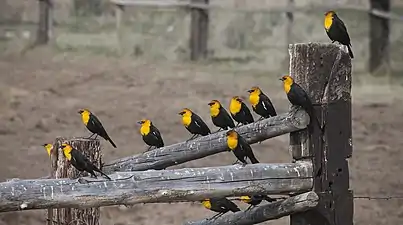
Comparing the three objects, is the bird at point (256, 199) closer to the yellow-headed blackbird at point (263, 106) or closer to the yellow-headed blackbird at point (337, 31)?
the yellow-headed blackbird at point (263, 106)

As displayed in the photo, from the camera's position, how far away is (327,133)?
358cm

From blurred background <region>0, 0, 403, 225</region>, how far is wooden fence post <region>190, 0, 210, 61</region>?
0.06 ft

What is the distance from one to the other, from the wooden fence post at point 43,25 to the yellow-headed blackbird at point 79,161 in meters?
7.67

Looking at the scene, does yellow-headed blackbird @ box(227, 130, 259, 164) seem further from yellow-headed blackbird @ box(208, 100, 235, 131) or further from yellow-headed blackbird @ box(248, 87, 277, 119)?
yellow-headed blackbird @ box(208, 100, 235, 131)

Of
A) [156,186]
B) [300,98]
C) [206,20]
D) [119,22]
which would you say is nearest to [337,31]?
[300,98]

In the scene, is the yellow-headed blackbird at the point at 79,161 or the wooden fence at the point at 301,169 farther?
the wooden fence at the point at 301,169

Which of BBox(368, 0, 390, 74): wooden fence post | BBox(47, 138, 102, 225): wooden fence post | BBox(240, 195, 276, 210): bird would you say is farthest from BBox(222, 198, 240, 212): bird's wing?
BBox(368, 0, 390, 74): wooden fence post

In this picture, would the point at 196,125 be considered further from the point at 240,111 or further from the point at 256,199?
the point at 256,199

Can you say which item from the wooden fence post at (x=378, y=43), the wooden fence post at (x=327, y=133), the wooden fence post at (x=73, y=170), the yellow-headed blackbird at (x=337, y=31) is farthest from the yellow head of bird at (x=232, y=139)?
the wooden fence post at (x=378, y=43)

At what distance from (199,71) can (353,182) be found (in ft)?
9.39

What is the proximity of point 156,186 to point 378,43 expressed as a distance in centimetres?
846

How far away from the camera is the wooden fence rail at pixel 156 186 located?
303cm

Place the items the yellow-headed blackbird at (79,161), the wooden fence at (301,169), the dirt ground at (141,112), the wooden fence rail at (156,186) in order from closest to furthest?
the wooden fence rail at (156,186) → the yellow-headed blackbird at (79,161) → the wooden fence at (301,169) → the dirt ground at (141,112)

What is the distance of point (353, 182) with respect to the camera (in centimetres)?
827
